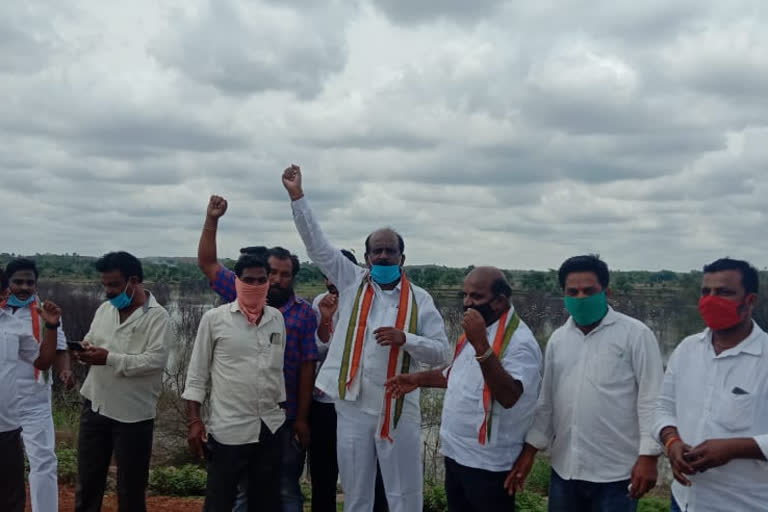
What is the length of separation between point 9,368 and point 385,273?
2269 mm

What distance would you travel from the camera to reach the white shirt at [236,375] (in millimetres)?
4574

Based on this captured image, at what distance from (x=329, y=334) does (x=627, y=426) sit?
91.8 inches

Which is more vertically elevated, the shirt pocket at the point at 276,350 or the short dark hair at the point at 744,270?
the short dark hair at the point at 744,270

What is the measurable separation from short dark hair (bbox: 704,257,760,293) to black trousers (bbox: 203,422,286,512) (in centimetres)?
265

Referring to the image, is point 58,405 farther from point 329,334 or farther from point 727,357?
point 727,357

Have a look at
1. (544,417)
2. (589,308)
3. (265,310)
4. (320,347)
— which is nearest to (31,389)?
(265,310)

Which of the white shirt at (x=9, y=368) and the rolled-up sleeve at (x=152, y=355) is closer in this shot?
the white shirt at (x=9, y=368)

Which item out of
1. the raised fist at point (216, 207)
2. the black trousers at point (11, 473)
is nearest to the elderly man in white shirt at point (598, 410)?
the raised fist at point (216, 207)

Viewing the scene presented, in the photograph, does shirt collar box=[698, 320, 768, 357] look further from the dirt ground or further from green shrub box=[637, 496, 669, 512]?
the dirt ground

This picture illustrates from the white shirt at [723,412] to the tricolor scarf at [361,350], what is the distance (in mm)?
1611

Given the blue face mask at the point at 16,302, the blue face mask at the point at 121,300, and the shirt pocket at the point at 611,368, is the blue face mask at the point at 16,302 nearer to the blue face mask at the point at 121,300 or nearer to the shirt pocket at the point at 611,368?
the blue face mask at the point at 121,300

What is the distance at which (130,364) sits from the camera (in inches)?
192

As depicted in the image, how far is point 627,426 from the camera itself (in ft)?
12.3

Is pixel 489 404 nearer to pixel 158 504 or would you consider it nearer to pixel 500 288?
pixel 500 288
